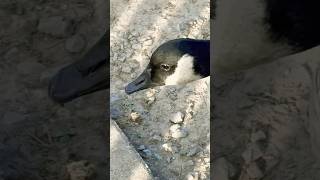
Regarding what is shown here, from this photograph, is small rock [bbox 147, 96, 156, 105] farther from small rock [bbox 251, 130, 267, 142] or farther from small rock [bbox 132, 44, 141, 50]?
small rock [bbox 251, 130, 267, 142]

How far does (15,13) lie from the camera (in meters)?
1.62

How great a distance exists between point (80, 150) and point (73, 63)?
8.0 inches

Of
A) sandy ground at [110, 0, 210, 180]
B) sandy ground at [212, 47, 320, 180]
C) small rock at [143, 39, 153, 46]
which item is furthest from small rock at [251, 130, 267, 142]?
small rock at [143, 39, 153, 46]

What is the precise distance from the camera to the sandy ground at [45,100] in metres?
1.56

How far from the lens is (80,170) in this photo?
1551mm

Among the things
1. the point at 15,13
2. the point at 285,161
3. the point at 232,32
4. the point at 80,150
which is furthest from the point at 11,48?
the point at 285,161

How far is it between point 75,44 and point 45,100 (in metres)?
0.15

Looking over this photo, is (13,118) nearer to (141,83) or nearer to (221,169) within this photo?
(141,83)

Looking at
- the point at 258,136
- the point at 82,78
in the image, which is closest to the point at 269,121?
the point at 258,136

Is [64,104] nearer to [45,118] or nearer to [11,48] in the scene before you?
[45,118]

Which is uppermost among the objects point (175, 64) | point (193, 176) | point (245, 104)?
point (175, 64)

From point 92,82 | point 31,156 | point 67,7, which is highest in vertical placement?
point 67,7

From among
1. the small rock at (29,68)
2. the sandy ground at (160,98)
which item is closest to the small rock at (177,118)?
the sandy ground at (160,98)

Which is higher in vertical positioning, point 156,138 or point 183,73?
point 183,73
